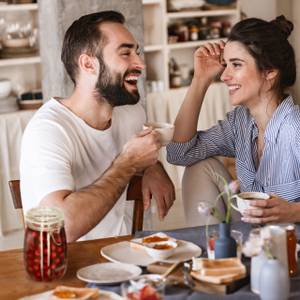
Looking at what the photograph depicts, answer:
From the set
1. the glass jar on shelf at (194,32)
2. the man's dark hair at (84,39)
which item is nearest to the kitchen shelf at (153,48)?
Result: the glass jar on shelf at (194,32)

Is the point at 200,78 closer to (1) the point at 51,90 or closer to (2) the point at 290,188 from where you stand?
(2) the point at 290,188

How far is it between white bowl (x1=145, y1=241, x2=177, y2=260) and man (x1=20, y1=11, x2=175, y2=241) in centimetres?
33

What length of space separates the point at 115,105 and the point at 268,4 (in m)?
4.38

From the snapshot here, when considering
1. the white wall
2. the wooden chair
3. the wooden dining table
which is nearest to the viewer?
the wooden dining table

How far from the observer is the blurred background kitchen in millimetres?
4117

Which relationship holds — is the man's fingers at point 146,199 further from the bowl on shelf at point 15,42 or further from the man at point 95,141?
the bowl on shelf at point 15,42

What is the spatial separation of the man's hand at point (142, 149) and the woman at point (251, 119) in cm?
43

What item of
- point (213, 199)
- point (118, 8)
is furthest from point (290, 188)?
point (118, 8)

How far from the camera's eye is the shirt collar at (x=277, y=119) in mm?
2896

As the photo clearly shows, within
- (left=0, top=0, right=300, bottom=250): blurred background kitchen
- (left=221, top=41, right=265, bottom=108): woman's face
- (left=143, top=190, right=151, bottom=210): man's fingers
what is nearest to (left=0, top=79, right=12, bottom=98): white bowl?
(left=0, top=0, right=300, bottom=250): blurred background kitchen

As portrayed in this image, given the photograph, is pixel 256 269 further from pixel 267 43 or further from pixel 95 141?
pixel 267 43

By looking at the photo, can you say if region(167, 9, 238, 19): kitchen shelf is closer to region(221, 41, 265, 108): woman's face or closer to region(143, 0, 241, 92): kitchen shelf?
region(143, 0, 241, 92): kitchen shelf

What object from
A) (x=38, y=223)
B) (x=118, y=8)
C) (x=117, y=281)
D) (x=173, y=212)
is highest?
(x=118, y=8)

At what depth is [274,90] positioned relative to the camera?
3.02 meters
